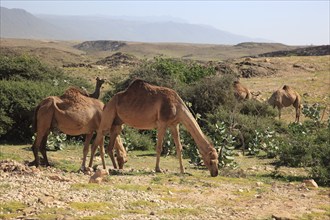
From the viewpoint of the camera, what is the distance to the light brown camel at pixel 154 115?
12.3m

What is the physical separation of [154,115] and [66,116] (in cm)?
210

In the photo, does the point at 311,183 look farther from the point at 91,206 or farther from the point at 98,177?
the point at 91,206

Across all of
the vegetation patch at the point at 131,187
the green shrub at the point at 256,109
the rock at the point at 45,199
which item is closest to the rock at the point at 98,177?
the vegetation patch at the point at 131,187

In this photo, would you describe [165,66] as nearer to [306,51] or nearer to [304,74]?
[304,74]

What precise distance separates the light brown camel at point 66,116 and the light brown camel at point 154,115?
36 centimetres

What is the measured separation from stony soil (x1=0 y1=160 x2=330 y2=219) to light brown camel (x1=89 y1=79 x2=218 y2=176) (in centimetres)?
76

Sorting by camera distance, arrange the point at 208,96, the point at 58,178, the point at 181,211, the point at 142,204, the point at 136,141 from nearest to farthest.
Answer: the point at 181,211, the point at 142,204, the point at 58,178, the point at 136,141, the point at 208,96

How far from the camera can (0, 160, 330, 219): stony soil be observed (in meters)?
8.40

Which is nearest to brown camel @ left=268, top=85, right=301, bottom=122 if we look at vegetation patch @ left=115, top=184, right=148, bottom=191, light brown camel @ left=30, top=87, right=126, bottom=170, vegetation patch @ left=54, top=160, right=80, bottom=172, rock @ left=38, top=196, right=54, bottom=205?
vegetation patch @ left=54, top=160, right=80, bottom=172

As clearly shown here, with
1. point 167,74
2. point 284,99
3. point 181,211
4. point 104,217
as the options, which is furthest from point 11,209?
point 284,99

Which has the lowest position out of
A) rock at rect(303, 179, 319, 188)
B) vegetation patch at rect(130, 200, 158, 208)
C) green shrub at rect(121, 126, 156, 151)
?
green shrub at rect(121, 126, 156, 151)

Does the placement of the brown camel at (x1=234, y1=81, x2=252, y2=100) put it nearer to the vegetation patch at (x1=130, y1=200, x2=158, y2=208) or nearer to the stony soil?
the stony soil

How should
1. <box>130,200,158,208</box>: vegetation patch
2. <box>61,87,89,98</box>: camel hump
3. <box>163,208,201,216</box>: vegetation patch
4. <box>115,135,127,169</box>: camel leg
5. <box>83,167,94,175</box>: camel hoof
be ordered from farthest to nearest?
<box>115,135,127,169</box>: camel leg
<box>61,87,89,98</box>: camel hump
<box>83,167,94,175</box>: camel hoof
<box>130,200,158,208</box>: vegetation patch
<box>163,208,201,216</box>: vegetation patch

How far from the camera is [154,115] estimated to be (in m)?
12.6
